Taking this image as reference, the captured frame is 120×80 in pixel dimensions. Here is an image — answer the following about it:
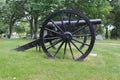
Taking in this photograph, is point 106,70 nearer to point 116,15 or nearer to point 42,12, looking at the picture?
point 42,12

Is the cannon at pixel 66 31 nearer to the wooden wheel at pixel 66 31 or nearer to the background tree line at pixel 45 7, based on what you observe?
the wooden wheel at pixel 66 31

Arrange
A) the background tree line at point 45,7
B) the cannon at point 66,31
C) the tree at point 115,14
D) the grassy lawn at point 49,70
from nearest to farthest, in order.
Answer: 1. the grassy lawn at point 49,70
2. the cannon at point 66,31
3. the background tree line at point 45,7
4. the tree at point 115,14

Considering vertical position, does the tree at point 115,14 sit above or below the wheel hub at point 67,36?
above

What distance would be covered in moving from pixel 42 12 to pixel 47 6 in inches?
65.6

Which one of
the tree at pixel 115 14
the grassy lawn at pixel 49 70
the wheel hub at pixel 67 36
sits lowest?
the grassy lawn at pixel 49 70

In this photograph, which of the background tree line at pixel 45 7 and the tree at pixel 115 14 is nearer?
the background tree line at pixel 45 7

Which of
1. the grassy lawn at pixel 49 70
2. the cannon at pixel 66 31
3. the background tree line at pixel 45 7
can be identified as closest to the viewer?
the grassy lawn at pixel 49 70

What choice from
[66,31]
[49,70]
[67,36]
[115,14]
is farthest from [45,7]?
[49,70]

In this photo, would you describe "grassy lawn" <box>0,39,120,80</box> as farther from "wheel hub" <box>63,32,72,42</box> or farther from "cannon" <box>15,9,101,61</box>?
"wheel hub" <box>63,32,72,42</box>

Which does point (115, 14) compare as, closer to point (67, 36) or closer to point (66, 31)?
point (66, 31)

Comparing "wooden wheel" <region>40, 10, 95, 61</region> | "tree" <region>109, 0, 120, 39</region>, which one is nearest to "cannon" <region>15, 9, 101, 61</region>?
"wooden wheel" <region>40, 10, 95, 61</region>

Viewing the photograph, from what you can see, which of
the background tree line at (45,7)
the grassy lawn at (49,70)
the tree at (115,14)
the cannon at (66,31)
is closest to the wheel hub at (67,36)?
the cannon at (66,31)

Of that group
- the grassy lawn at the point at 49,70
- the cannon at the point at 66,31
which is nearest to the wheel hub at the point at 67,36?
the cannon at the point at 66,31

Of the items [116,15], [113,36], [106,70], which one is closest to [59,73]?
[106,70]
